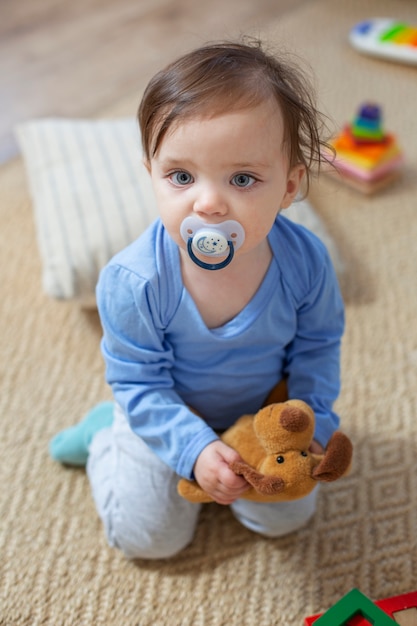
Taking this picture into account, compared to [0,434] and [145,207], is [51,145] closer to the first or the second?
[145,207]

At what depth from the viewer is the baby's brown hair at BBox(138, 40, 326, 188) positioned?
1.91ft

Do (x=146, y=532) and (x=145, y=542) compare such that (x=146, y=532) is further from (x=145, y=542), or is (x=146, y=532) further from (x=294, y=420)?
(x=294, y=420)

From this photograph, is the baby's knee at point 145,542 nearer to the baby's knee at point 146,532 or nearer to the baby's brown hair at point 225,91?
the baby's knee at point 146,532

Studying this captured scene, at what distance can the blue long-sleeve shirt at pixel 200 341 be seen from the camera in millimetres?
704

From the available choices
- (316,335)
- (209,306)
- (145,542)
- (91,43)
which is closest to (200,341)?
(209,306)

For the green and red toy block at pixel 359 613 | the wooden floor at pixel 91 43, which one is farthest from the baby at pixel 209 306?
the wooden floor at pixel 91 43

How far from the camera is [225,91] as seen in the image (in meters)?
0.58

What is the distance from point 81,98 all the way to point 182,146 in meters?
1.24

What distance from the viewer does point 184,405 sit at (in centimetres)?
74

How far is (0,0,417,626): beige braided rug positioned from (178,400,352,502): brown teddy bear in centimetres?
17

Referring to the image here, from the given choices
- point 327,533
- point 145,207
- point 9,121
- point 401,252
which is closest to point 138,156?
point 145,207

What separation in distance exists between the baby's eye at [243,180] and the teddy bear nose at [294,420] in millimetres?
224

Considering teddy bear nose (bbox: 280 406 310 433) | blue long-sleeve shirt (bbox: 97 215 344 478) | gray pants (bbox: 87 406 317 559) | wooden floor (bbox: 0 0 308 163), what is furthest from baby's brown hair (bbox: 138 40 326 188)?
wooden floor (bbox: 0 0 308 163)

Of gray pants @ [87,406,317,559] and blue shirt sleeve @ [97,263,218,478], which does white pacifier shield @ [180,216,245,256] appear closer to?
blue shirt sleeve @ [97,263,218,478]
